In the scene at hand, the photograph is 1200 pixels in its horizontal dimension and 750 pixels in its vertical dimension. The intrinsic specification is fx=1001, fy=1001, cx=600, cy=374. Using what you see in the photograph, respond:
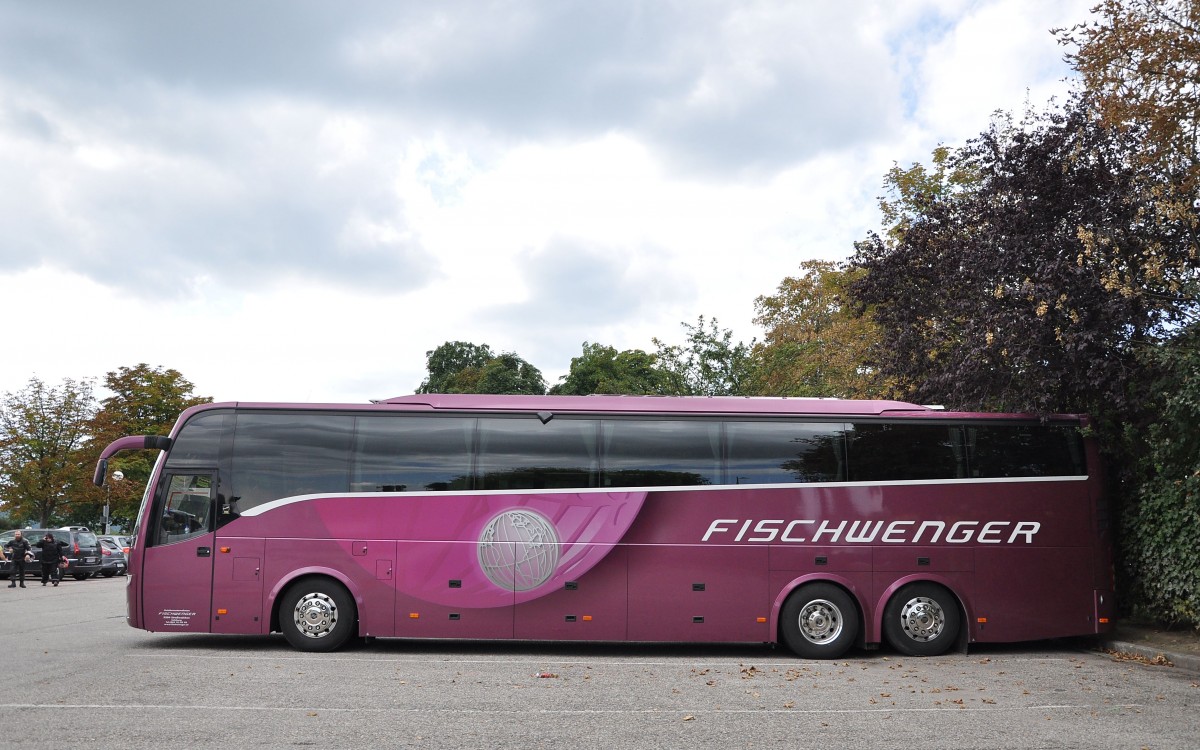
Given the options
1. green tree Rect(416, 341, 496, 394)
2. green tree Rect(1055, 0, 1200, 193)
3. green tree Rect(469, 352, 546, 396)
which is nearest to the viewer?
green tree Rect(1055, 0, 1200, 193)

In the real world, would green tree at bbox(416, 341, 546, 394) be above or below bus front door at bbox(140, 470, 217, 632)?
above

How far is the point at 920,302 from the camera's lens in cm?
1898

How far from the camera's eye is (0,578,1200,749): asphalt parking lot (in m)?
7.71

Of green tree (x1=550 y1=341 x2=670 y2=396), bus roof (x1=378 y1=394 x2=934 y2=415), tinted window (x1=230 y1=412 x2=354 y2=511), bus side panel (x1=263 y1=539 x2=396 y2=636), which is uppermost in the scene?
green tree (x1=550 y1=341 x2=670 y2=396)

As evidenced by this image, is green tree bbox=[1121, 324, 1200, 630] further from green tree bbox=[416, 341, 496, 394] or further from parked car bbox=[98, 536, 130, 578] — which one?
green tree bbox=[416, 341, 496, 394]

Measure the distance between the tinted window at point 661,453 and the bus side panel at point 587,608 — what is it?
0.98m

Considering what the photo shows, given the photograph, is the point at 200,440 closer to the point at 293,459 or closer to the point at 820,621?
the point at 293,459

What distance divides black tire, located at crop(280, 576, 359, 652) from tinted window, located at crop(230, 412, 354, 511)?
1.24m

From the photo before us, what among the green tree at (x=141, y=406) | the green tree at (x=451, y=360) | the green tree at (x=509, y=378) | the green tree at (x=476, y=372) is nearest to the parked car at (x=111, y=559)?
the green tree at (x=141, y=406)

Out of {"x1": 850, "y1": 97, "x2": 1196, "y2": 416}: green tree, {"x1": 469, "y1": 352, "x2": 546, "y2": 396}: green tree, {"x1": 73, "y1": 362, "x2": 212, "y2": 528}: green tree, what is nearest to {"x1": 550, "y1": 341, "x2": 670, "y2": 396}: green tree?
{"x1": 469, "y1": 352, "x2": 546, "y2": 396}: green tree

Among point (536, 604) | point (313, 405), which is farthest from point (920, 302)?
point (313, 405)

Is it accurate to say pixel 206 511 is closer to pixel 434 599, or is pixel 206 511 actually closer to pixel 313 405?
pixel 313 405

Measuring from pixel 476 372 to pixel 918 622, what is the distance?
6495 centimetres

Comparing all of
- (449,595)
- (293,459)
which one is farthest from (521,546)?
(293,459)
